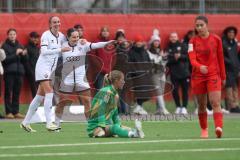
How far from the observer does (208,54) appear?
15633mm

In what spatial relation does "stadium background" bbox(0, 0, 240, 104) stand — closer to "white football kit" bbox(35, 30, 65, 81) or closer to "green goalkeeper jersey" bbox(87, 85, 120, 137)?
"white football kit" bbox(35, 30, 65, 81)

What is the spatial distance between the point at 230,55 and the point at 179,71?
1658 mm

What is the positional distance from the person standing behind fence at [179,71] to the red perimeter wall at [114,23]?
186cm

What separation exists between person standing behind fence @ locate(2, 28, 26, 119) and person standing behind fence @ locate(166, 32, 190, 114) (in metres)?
4.62

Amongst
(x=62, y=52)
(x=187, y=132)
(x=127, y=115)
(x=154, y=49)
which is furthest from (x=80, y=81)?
(x=154, y=49)

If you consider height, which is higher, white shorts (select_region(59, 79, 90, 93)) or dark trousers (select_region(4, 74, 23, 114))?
white shorts (select_region(59, 79, 90, 93))

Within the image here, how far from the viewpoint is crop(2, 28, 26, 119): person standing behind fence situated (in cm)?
2462

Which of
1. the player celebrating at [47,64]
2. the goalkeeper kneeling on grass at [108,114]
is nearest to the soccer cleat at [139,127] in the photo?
the goalkeeper kneeling on grass at [108,114]

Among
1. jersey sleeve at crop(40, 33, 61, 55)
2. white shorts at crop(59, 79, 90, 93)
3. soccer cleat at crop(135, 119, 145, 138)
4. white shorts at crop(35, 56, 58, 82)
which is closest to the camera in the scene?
soccer cleat at crop(135, 119, 145, 138)

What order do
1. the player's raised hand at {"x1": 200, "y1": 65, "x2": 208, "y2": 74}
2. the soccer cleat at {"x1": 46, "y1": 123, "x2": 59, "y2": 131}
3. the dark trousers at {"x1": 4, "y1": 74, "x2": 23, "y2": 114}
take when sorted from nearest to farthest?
the player's raised hand at {"x1": 200, "y1": 65, "x2": 208, "y2": 74}
the soccer cleat at {"x1": 46, "y1": 123, "x2": 59, "y2": 131}
the dark trousers at {"x1": 4, "y1": 74, "x2": 23, "y2": 114}

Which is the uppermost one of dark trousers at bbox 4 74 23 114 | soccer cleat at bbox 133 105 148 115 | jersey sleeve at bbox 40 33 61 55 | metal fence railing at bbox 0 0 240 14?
metal fence railing at bbox 0 0 240 14

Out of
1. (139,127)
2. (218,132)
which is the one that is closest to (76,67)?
(139,127)

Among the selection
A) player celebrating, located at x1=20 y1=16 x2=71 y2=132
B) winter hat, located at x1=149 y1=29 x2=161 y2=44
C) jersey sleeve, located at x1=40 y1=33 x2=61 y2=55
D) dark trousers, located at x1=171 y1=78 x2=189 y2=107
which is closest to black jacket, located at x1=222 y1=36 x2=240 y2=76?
dark trousers, located at x1=171 y1=78 x2=189 y2=107

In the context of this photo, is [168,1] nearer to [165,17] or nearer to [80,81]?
[165,17]
